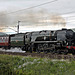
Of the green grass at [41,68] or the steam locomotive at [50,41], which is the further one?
the steam locomotive at [50,41]

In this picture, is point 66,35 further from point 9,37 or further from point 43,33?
point 9,37

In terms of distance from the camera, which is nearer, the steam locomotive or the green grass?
the green grass

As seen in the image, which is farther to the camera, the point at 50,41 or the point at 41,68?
the point at 50,41

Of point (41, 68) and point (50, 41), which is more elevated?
point (50, 41)

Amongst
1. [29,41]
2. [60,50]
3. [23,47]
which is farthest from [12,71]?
[23,47]

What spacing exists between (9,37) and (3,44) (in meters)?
2.73

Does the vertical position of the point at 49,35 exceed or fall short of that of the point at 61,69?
it exceeds it

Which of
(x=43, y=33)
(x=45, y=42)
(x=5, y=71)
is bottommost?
(x=5, y=71)

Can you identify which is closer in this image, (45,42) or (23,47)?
(45,42)

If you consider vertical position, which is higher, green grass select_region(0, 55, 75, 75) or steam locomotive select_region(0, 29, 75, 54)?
steam locomotive select_region(0, 29, 75, 54)

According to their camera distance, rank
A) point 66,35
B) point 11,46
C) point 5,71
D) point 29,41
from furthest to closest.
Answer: point 11,46 < point 29,41 < point 66,35 < point 5,71

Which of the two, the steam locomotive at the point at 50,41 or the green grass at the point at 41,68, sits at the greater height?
the steam locomotive at the point at 50,41

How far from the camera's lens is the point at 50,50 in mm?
20016

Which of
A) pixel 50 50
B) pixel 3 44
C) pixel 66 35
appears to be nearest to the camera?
pixel 66 35
